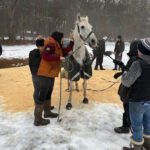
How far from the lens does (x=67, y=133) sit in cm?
311

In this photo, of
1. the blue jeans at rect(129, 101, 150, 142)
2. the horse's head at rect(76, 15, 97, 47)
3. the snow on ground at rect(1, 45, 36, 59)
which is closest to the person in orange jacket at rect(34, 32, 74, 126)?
the horse's head at rect(76, 15, 97, 47)

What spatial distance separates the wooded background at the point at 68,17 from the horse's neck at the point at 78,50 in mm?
20976

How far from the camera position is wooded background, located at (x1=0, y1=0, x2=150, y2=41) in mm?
25562

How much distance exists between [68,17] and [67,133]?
33.5m

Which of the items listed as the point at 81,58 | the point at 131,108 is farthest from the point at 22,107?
the point at 131,108

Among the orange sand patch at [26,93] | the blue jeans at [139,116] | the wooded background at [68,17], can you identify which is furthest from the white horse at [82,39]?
the wooded background at [68,17]

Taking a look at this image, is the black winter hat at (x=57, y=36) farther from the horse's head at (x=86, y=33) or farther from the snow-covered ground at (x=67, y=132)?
the snow-covered ground at (x=67, y=132)

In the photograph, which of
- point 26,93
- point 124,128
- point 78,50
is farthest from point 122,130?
point 26,93

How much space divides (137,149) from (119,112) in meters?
1.81

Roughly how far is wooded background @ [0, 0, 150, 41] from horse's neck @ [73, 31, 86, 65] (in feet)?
68.8

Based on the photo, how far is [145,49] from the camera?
6.77ft

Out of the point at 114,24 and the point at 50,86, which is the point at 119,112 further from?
the point at 114,24

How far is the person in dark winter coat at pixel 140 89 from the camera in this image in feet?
6.84

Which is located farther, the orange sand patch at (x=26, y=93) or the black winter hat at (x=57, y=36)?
the orange sand patch at (x=26, y=93)
